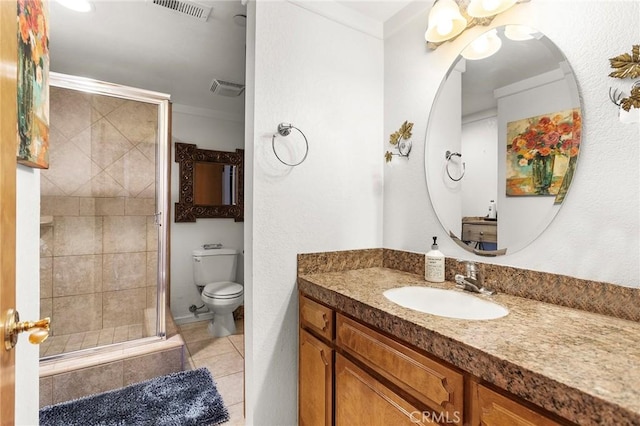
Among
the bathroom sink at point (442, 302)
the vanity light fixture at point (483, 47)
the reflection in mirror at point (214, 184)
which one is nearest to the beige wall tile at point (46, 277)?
the reflection in mirror at point (214, 184)

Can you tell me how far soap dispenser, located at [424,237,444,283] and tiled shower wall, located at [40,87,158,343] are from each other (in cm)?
240

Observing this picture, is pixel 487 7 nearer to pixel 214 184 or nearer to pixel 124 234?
pixel 214 184

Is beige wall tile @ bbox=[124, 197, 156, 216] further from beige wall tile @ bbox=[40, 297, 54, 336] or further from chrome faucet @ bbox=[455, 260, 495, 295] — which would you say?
chrome faucet @ bbox=[455, 260, 495, 295]

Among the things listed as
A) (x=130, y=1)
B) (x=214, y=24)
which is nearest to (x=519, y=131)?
(x=214, y=24)

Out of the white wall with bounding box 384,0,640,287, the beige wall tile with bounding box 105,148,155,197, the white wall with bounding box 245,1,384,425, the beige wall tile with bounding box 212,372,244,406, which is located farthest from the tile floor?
the white wall with bounding box 384,0,640,287

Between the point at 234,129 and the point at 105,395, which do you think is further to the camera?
the point at 234,129

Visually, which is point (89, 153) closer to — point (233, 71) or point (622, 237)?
point (233, 71)

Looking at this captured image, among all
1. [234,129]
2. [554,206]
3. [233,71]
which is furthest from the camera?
[234,129]

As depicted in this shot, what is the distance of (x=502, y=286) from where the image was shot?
4.16 feet

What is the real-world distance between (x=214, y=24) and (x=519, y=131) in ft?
6.02

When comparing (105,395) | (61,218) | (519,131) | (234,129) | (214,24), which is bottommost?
(105,395)

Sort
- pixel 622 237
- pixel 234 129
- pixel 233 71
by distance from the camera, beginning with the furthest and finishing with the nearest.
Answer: pixel 234 129 < pixel 233 71 < pixel 622 237

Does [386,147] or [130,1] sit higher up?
[130,1]

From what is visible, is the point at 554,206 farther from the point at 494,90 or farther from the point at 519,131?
the point at 494,90
